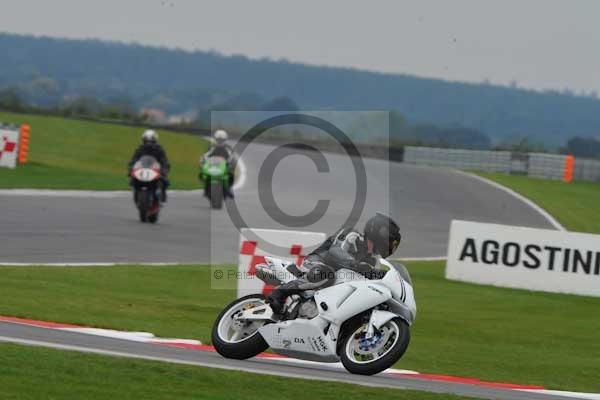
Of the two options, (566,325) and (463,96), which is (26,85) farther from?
(566,325)

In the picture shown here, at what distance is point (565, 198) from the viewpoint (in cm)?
4222

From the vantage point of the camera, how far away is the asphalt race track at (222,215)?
20.0m

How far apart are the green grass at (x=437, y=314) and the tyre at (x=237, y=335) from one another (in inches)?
54.3

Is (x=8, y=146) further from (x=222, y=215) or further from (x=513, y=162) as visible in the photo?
(x=513, y=162)

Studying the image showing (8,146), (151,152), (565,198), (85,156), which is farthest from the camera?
(85,156)

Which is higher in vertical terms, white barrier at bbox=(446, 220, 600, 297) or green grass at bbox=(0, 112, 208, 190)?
green grass at bbox=(0, 112, 208, 190)

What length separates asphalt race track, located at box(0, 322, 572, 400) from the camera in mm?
9586

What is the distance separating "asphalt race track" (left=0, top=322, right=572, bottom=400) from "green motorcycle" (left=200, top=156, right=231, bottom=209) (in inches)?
700

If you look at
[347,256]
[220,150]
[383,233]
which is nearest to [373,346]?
[347,256]

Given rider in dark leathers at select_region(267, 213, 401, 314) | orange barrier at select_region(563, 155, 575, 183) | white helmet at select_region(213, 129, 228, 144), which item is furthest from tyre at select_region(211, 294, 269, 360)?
orange barrier at select_region(563, 155, 575, 183)

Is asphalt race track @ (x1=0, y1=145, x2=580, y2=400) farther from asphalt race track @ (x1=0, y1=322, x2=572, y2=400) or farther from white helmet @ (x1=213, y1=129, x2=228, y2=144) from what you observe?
white helmet @ (x1=213, y1=129, x2=228, y2=144)

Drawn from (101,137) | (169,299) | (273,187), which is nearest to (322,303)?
(169,299)

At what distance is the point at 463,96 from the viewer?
177250 mm

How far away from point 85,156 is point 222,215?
24842 millimetres
